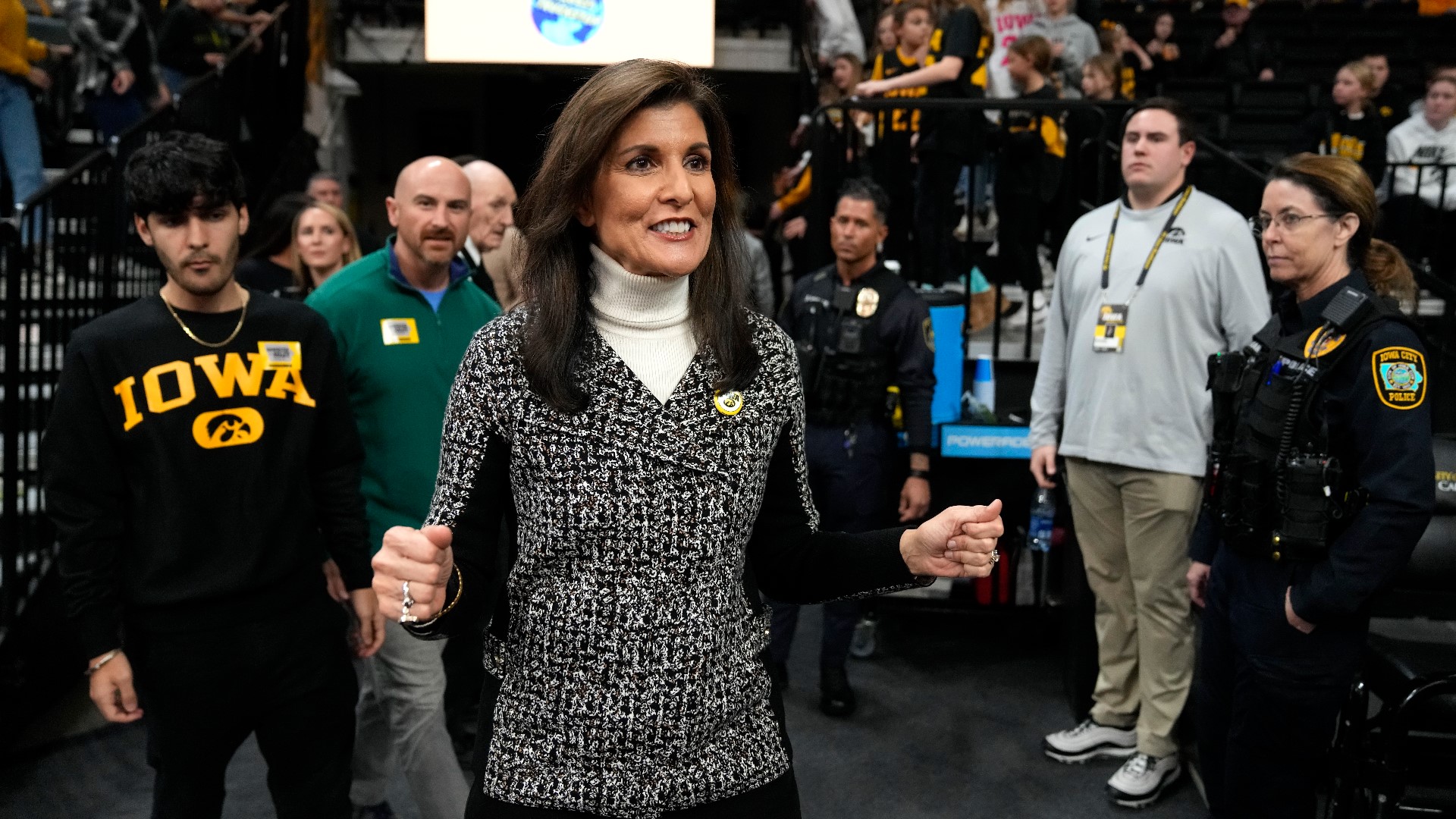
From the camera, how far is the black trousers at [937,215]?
658cm

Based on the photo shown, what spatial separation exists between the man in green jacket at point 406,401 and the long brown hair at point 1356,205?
2283 mm

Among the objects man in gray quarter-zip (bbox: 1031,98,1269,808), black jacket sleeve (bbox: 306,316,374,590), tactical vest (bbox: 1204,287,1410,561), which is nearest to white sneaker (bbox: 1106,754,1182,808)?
man in gray quarter-zip (bbox: 1031,98,1269,808)

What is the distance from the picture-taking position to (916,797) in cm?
416

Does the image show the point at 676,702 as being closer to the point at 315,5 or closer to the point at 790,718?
the point at 790,718

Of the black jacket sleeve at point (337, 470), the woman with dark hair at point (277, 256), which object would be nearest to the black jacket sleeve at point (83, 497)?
the black jacket sleeve at point (337, 470)

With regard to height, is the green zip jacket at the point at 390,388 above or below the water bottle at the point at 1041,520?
above

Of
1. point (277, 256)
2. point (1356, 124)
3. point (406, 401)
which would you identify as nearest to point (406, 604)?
point (406, 401)

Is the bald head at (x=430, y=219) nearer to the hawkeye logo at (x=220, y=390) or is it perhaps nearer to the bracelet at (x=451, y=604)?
the hawkeye logo at (x=220, y=390)

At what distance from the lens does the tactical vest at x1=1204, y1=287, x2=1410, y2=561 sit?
9.57 ft

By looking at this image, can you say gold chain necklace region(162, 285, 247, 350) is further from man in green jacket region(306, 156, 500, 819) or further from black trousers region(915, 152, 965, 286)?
black trousers region(915, 152, 965, 286)

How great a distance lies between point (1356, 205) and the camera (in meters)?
3.08

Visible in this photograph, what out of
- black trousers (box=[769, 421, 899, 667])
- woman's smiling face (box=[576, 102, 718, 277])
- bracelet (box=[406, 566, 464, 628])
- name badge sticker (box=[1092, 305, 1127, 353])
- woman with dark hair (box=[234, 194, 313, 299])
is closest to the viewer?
bracelet (box=[406, 566, 464, 628])

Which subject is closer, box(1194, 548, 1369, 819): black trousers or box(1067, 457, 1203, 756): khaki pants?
box(1194, 548, 1369, 819): black trousers

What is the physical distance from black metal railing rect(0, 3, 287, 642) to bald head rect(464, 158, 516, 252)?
4.82 feet
